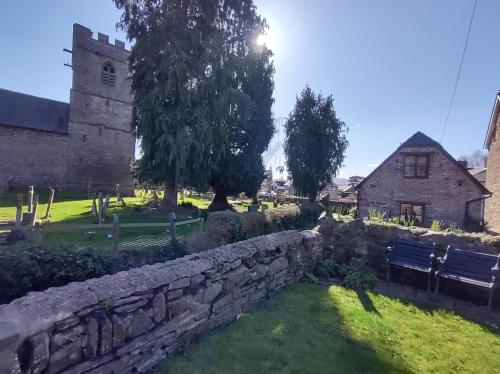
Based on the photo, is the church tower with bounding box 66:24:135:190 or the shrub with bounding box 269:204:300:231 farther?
the church tower with bounding box 66:24:135:190

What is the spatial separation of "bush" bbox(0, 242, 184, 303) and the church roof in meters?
27.8

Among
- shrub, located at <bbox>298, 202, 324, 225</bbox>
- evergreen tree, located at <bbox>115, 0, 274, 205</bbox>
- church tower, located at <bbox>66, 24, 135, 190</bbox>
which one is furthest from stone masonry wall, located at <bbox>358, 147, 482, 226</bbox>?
church tower, located at <bbox>66, 24, 135, 190</bbox>

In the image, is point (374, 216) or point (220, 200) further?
point (220, 200)

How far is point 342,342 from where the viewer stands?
4.07 m

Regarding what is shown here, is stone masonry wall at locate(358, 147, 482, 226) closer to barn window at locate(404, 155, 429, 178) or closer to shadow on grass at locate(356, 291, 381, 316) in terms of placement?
barn window at locate(404, 155, 429, 178)

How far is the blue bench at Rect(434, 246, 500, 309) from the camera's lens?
5.36 meters

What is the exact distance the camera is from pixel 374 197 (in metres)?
18.3

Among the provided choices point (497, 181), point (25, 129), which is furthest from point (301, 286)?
point (25, 129)

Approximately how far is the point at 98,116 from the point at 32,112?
17.9 ft

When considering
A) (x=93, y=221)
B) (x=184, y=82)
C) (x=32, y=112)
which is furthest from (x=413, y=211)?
(x=32, y=112)

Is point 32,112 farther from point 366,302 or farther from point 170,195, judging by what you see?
point 366,302

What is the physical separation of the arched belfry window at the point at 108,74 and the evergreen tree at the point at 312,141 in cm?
1825

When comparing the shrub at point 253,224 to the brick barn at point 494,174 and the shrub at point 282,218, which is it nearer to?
the shrub at point 282,218

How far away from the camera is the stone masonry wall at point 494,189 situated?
1566 centimetres
